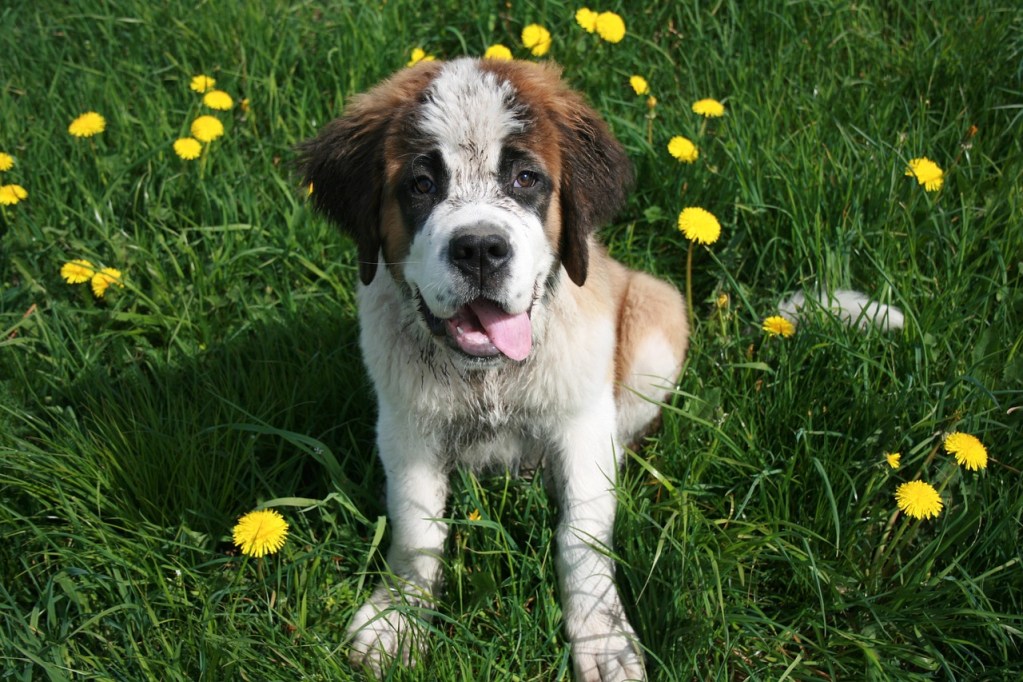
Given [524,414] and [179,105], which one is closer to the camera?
[524,414]

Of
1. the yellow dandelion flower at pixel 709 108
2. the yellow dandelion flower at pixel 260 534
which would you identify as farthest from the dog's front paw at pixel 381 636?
the yellow dandelion flower at pixel 709 108

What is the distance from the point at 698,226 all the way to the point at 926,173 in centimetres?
84

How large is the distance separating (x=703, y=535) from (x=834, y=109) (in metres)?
2.14

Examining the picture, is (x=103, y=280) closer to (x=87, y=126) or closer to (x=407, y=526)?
(x=87, y=126)

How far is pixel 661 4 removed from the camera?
4.52 metres

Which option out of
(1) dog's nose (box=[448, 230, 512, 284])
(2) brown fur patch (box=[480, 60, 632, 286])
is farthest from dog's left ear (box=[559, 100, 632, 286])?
(1) dog's nose (box=[448, 230, 512, 284])

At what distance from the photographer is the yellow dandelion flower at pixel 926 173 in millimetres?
3281

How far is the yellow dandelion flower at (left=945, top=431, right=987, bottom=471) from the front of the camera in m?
2.54

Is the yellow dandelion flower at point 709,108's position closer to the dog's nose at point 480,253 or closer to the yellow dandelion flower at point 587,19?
the yellow dandelion flower at point 587,19

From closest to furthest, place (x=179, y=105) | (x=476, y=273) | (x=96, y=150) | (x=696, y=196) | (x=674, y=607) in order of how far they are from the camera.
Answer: (x=476, y=273) → (x=674, y=607) → (x=696, y=196) → (x=96, y=150) → (x=179, y=105)

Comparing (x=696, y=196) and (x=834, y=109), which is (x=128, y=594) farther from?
(x=834, y=109)

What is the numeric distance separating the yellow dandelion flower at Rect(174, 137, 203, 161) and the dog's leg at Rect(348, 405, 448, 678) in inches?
63.0

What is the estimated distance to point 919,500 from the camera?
8.14ft

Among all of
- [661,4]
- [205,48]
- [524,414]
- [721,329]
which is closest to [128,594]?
[524,414]
